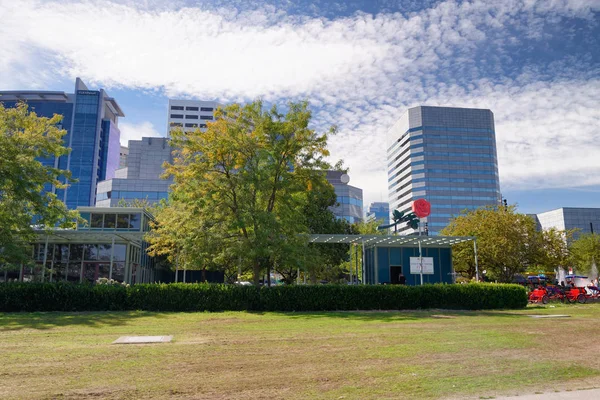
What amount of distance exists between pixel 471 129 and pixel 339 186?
97322mm

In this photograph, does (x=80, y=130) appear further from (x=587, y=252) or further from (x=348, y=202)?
(x=587, y=252)

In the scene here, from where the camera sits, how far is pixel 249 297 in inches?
818

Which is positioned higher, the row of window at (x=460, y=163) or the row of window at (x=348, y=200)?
the row of window at (x=460, y=163)

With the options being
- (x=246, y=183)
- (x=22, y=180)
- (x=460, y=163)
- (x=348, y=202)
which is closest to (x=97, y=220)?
(x=22, y=180)

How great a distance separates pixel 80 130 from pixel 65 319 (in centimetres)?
14404

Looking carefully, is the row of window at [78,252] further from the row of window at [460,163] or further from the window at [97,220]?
the row of window at [460,163]

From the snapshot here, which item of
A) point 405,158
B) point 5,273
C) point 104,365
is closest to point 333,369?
point 104,365

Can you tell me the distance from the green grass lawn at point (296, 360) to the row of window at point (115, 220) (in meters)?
19.2

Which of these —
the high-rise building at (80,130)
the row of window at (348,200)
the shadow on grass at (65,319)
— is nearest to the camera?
the shadow on grass at (65,319)

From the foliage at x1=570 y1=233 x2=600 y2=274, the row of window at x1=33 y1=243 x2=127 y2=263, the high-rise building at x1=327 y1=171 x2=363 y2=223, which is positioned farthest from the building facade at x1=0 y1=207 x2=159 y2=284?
the high-rise building at x1=327 y1=171 x2=363 y2=223

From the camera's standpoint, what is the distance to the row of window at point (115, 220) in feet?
112

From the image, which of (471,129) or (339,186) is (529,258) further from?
(471,129)

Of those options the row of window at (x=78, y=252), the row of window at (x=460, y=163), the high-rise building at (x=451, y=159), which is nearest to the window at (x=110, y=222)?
the row of window at (x=78, y=252)

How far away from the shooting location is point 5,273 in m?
31.4
